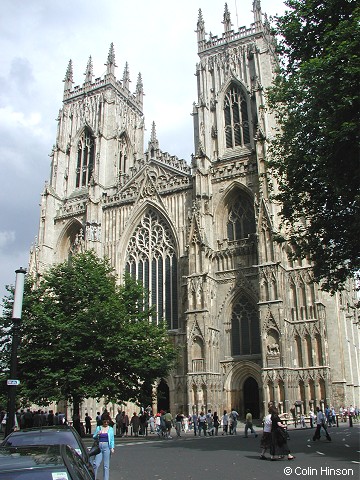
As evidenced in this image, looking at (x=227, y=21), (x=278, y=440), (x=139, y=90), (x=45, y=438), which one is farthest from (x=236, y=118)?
(x=45, y=438)

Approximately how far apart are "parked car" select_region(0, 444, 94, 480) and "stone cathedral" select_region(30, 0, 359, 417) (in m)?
25.0

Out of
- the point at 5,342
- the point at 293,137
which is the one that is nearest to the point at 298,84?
the point at 293,137

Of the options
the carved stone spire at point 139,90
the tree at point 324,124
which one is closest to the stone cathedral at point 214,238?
the carved stone spire at point 139,90

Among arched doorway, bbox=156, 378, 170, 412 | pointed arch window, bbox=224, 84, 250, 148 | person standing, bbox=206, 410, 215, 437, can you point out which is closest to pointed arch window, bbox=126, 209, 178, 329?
arched doorway, bbox=156, 378, 170, 412

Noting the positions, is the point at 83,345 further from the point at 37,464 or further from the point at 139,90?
the point at 139,90

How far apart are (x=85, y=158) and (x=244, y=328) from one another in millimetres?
22560

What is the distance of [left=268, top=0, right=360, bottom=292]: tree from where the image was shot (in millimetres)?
13812

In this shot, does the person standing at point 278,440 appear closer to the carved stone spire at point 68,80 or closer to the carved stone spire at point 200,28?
the carved stone spire at point 200,28

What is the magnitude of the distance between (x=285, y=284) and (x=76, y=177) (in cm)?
2307

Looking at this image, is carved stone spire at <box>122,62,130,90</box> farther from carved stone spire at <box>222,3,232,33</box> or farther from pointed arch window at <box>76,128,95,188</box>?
carved stone spire at <box>222,3,232,33</box>

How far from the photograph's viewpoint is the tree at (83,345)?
75.3 feet

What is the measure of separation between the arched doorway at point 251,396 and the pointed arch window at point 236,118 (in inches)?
681

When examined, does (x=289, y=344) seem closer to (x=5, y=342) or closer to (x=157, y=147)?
(x=5, y=342)

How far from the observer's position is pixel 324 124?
14469 millimetres
